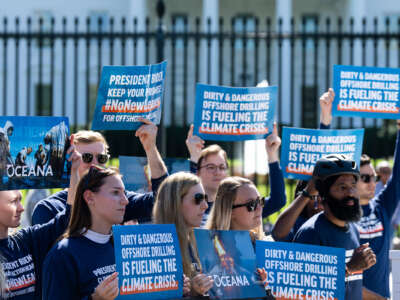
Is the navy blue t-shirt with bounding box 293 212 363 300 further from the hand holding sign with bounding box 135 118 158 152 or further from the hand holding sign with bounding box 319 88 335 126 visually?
the hand holding sign with bounding box 319 88 335 126

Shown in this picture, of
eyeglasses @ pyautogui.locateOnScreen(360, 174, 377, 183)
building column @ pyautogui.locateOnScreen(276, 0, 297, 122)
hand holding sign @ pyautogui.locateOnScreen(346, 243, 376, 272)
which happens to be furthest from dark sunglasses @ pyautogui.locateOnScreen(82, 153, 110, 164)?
building column @ pyautogui.locateOnScreen(276, 0, 297, 122)

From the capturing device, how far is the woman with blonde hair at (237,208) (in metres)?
4.52

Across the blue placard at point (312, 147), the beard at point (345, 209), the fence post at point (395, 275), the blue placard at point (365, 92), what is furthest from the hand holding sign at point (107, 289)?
the blue placard at point (365, 92)

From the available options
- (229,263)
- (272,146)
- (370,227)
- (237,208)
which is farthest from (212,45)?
(229,263)

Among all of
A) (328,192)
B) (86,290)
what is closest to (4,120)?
(86,290)

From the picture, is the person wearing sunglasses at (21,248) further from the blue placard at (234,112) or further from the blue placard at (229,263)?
the blue placard at (234,112)

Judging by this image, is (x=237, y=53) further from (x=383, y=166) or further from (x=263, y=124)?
(x=263, y=124)

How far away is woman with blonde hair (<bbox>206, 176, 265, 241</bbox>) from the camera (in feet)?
14.8

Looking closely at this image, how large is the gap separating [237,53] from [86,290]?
2858 cm

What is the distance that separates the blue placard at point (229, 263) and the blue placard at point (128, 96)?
1.38 meters

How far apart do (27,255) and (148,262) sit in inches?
32.0

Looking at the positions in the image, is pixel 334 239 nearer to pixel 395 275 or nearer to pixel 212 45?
pixel 395 275

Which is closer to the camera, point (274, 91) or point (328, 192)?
point (328, 192)

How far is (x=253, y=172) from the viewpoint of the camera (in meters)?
11.3
